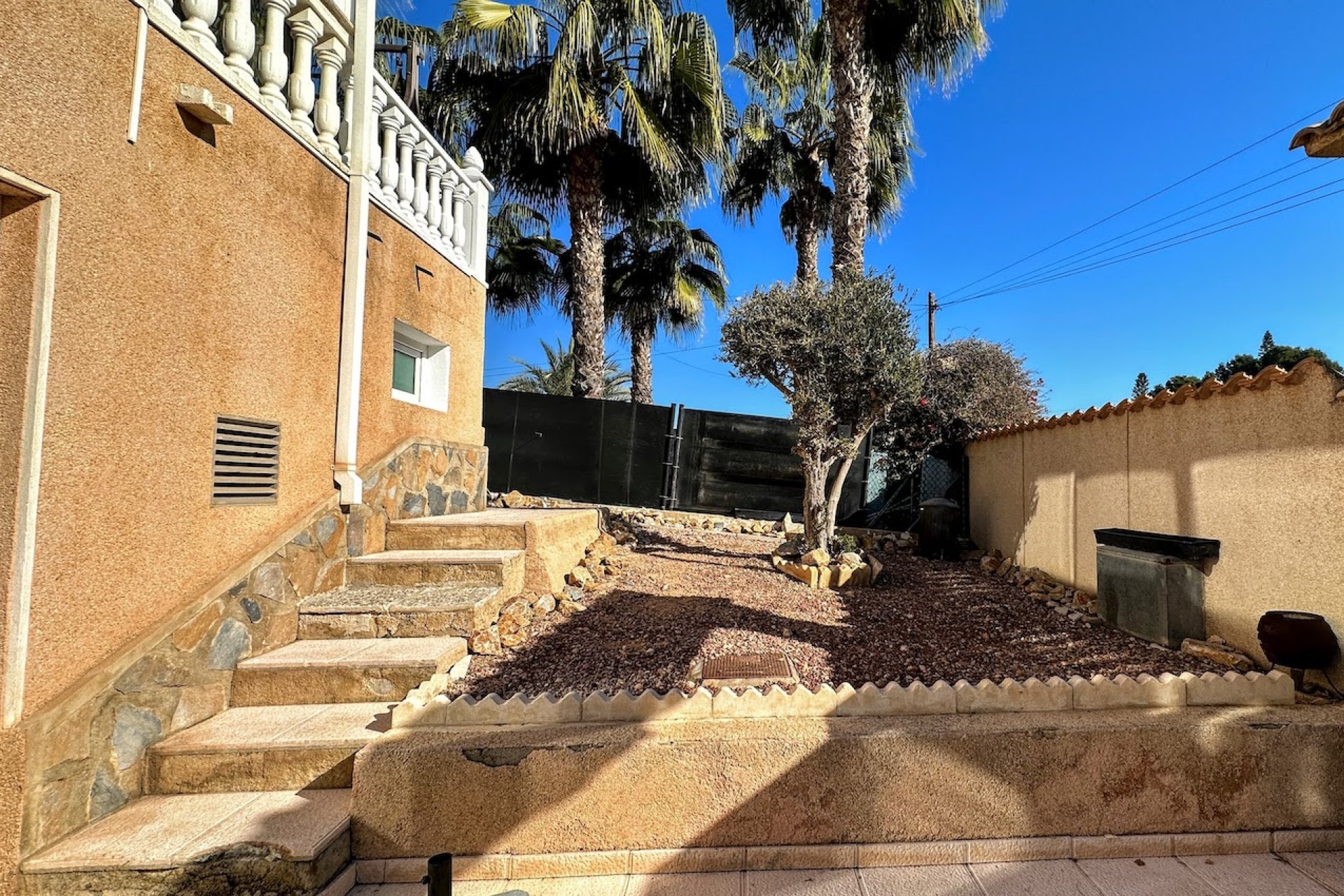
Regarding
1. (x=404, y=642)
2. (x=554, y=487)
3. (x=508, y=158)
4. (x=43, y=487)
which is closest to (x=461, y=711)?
(x=404, y=642)

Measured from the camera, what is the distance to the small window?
4375 mm

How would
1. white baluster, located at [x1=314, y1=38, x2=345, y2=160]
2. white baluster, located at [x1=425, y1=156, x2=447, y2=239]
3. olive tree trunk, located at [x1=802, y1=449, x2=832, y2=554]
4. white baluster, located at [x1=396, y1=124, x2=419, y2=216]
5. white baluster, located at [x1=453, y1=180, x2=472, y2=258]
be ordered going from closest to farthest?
white baluster, located at [x1=314, y1=38, x2=345, y2=160]
white baluster, located at [x1=396, y1=124, x2=419, y2=216]
white baluster, located at [x1=425, y1=156, x2=447, y2=239]
white baluster, located at [x1=453, y1=180, x2=472, y2=258]
olive tree trunk, located at [x1=802, y1=449, x2=832, y2=554]

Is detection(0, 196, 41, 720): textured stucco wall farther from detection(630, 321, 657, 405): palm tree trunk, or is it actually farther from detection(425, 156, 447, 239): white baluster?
detection(630, 321, 657, 405): palm tree trunk

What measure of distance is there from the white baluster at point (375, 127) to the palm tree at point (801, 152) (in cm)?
703

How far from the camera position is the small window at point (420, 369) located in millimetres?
4375

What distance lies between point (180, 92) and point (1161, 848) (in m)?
4.66

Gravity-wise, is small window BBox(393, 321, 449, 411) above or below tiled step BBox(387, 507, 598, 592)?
above

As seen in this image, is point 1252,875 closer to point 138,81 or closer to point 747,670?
point 747,670

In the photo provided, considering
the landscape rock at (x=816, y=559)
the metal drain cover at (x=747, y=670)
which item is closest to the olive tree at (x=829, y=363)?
the landscape rock at (x=816, y=559)

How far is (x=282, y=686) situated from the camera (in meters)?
2.42

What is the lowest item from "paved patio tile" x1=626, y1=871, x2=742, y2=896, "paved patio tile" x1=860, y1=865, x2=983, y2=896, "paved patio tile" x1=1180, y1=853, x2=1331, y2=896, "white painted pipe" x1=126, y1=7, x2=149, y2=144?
"paved patio tile" x1=626, y1=871, x2=742, y2=896

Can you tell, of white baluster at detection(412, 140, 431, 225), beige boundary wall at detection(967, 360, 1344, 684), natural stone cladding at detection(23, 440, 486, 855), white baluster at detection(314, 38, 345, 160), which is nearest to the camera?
natural stone cladding at detection(23, 440, 486, 855)

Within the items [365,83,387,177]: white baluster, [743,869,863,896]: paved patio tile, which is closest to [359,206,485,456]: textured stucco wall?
[365,83,387,177]: white baluster

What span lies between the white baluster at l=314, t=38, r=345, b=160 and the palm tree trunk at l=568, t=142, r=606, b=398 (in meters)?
4.91
